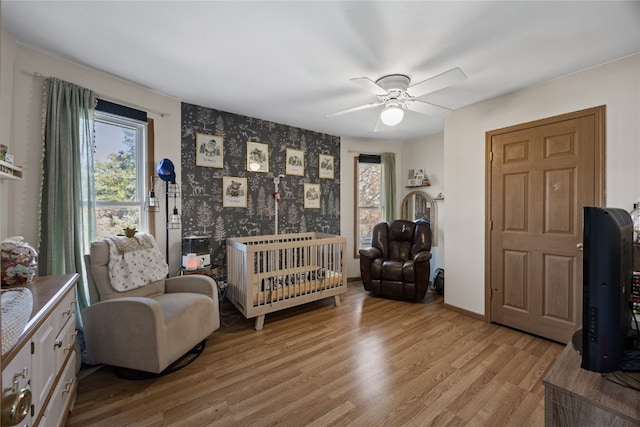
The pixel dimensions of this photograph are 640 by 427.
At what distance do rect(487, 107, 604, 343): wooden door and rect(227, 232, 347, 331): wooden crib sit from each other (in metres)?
1.66

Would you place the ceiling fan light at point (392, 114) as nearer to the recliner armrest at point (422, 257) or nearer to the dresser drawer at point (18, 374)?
the recliner armrest at point (422, 257)

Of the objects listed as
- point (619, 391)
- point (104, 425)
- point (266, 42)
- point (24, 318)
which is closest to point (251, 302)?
point (104, 425)

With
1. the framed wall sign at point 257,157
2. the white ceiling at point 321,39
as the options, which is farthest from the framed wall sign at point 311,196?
the white ceiling at point 321,39

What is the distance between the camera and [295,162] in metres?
4.16

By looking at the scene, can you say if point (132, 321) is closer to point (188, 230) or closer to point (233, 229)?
point (188, 230)

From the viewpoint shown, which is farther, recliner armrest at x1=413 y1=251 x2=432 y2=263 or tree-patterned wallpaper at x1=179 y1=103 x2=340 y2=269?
recliner armrest at x1=413 y1=251 x2=432 y2=263

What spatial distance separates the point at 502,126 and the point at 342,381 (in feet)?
9.03

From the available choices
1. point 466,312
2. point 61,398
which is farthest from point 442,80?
point 61,398

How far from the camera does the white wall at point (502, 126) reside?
224cm

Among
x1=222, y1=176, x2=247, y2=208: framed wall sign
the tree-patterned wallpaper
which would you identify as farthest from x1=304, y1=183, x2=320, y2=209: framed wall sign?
x1=222, y1=176, x2=247, y2=208: framed wall sign

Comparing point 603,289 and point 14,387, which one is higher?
point 603,289

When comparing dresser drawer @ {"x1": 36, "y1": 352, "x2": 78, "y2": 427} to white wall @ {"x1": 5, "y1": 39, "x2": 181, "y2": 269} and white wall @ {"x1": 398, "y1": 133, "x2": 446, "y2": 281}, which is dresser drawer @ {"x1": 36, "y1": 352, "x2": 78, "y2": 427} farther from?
white wall @ {"x1": 398, "y1": 133, "x2": 446, "y2": 281}

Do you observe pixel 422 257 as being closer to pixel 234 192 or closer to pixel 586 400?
pixel 234 192

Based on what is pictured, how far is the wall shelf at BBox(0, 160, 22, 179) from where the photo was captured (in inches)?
→ 68.2
